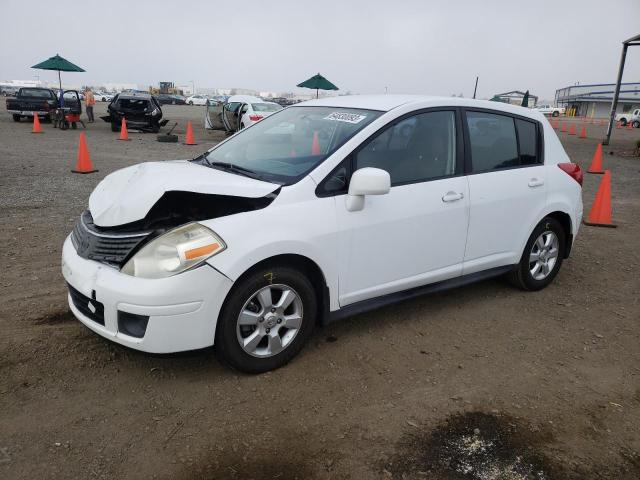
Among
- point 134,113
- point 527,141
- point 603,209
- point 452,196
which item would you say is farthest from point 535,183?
point 134,113

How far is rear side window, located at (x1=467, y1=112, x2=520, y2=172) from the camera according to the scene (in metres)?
4.04

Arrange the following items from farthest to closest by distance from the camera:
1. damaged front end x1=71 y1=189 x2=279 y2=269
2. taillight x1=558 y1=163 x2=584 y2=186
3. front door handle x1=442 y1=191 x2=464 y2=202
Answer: taillight x1=558 y1=163 x2=584 y2=186, front door handle x1=442 y1=191 x2=464 y2=202, damaged front end x1=71 y1=189 x2=279 y2=269

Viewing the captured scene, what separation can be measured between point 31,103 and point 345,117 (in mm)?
22832

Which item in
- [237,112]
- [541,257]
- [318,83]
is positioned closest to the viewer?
[541,257]

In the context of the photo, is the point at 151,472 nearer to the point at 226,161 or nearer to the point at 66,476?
the point at 66,476

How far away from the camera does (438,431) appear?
8.96 ft

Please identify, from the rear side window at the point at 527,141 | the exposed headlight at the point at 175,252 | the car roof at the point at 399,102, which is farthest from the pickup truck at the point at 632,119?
the exposed headlight at the point at 175,252

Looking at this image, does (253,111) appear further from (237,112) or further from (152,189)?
(152,189)

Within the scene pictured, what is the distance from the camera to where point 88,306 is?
2992mm

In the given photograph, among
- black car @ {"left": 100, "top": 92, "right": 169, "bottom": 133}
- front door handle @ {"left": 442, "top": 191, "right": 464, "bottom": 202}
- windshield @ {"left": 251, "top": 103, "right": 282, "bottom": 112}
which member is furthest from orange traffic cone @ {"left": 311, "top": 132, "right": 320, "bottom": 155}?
black car @ {"left": 100, "top": 92, "right": 169, "bottom": 133}

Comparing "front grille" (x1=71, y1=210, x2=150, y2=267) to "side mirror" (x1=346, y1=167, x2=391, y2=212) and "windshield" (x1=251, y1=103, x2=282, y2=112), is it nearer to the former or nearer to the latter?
"side mirror" (x1=346, y1=167, x2=391, y2=212)

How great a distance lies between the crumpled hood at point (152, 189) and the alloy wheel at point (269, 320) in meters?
0.61

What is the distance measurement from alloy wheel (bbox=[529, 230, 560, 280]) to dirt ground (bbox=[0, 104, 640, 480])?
226 millimetres

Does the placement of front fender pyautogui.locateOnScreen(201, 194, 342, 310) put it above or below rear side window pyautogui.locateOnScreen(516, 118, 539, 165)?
below
